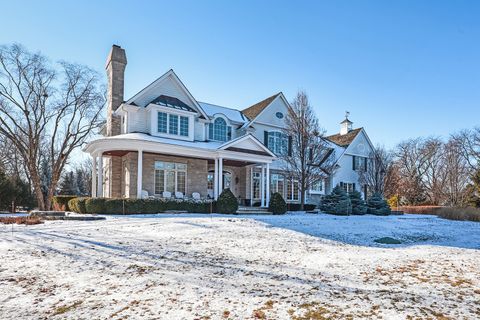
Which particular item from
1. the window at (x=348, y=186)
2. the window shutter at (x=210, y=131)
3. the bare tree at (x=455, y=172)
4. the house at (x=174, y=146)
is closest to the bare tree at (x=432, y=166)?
the bare tree at (x=455, y=172)

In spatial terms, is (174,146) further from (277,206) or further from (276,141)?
(276,141)

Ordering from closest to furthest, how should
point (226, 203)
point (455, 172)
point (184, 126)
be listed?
1. point (226, 203)
2. point (184, 126)
3. point (455, 172)

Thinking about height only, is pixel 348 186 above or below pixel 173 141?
below

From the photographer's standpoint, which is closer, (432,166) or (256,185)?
(256,185)

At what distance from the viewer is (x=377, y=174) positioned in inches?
1053

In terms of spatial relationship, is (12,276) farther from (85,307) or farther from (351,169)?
(351,169)

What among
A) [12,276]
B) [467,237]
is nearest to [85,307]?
[12,276]

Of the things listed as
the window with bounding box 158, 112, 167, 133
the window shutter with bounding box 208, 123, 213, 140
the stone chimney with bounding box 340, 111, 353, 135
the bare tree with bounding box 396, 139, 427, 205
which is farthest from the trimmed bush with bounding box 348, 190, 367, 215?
the bare tree with bounding box 396, 139, 427, 205

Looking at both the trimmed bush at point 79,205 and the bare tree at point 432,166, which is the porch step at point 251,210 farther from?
the bare tree at point 432,166

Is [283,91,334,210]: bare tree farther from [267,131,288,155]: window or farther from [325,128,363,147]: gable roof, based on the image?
[325,128,363,147]: gable roof

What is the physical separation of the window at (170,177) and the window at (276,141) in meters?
7.50

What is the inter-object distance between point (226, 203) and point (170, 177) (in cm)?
451

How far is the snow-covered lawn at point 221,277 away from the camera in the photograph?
4.10 meters

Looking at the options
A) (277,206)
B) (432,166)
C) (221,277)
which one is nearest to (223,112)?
(277,206)
